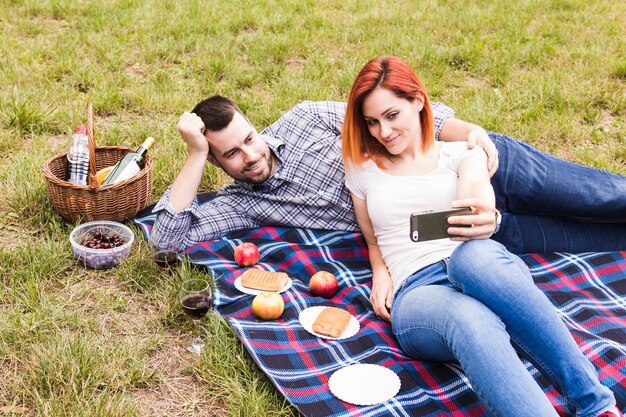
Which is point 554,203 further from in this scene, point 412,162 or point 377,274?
point 377,274

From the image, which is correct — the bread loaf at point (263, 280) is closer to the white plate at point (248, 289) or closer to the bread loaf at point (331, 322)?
the white plate at point (248, 289)

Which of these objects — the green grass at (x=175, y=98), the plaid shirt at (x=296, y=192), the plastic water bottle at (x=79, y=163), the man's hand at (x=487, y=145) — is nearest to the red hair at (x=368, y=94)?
the man's hand at (x=487, y=145)

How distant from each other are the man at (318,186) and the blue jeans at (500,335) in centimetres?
87

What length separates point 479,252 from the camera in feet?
8.87

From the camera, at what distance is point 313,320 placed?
10.7ft

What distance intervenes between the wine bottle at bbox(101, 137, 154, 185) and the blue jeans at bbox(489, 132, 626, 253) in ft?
6.91

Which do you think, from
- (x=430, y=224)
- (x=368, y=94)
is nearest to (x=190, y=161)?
(x=368, y=94)

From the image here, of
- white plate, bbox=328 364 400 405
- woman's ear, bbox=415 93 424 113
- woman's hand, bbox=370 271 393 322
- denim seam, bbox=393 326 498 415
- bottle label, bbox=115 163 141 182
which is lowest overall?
white plate, bbox=328 364 400 405

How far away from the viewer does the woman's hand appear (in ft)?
10.6

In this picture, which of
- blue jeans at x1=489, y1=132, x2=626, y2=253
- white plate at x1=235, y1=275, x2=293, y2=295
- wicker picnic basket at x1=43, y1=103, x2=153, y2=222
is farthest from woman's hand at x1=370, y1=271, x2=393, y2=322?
wicker picnic basket at x1=43, y1=103, x2=153, y2=222

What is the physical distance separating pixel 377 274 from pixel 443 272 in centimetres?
42

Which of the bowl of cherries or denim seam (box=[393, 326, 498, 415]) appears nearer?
denim seam (box=[393, 326, 498, 415])

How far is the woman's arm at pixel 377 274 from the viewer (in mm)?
3242

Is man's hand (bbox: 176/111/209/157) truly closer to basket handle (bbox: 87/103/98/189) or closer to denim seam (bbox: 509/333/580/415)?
basket handle (bbox: 87/103/98/189)
